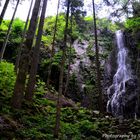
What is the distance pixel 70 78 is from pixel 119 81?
5.04 metres

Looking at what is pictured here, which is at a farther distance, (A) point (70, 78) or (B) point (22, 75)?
(A) point (70, 78)

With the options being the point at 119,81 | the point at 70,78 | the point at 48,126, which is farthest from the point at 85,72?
the point at 48,126

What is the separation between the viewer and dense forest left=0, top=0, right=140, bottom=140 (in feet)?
32.5

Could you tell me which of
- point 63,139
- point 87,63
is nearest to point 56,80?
point 87,63

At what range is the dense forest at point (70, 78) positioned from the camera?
991 centimetres

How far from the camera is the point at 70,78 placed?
25391mm

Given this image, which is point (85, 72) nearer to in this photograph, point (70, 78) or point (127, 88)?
point (70, 78)

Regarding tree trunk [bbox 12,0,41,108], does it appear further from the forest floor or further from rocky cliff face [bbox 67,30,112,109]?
rocky cliff face [bbox 67,30,112,109]

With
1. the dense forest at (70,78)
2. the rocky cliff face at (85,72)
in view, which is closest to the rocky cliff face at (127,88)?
the dense forest at (70,78)

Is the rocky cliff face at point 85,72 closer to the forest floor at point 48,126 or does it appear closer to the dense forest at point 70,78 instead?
the dense forest at point 70,78

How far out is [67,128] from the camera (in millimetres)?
10516

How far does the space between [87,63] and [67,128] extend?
736 inches

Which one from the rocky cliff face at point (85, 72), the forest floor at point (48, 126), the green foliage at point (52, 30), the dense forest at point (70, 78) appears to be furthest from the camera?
the green foliage at point (52, 30)

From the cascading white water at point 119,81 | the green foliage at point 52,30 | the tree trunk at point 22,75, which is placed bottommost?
the tree trunk at point 22,75
